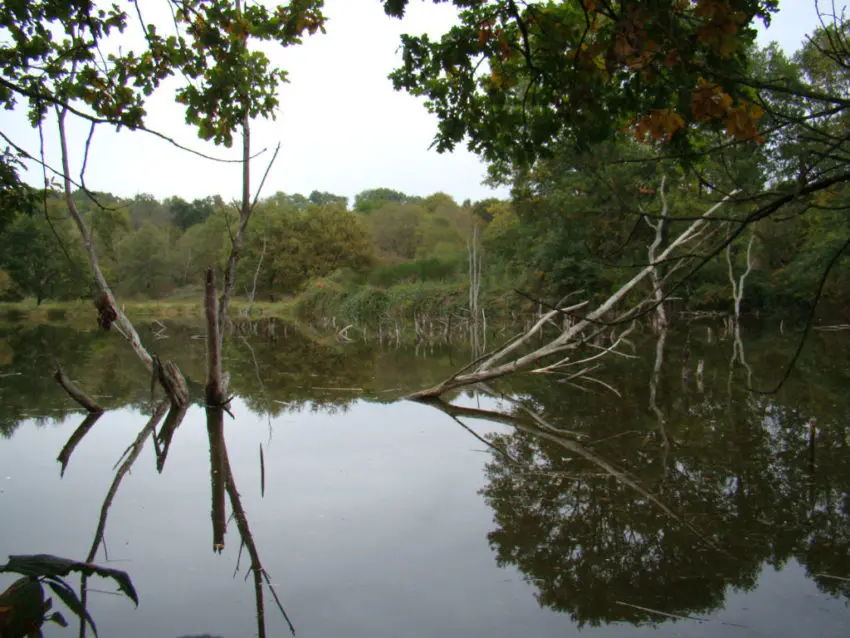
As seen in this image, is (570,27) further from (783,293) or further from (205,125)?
(783,293)

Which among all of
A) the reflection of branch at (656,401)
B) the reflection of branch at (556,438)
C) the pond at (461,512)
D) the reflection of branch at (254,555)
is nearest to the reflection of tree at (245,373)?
the pond at (461,512)

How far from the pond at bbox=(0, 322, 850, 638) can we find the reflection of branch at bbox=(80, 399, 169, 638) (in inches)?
1.4

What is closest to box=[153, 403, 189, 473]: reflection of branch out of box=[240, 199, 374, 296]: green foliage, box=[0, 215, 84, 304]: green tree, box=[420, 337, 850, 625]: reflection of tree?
box=[420, 337, 850, 625]: reflection of tree

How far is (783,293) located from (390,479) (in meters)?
25.9

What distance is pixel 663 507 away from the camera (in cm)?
457

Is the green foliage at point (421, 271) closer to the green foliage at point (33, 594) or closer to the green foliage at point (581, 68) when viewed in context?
the green foliage at point (581, 68)

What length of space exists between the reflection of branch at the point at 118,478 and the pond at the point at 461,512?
0.04m

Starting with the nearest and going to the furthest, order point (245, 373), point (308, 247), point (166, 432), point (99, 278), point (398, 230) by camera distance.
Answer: point (166, 432) < point (99, 278) < point (245, 373) < point (308, 247) < point (398, 230)

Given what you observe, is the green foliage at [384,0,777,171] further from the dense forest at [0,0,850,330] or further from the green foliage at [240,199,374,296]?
the green foliage at [240,199,374,296]

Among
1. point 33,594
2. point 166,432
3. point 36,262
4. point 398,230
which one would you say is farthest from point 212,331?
point 398,230

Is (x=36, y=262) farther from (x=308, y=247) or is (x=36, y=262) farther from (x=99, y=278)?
(x=99, y=278)

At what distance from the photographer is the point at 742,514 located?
4.41m

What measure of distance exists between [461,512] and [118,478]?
2.97m

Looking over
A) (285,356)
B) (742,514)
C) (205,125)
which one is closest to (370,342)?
(285,356)
